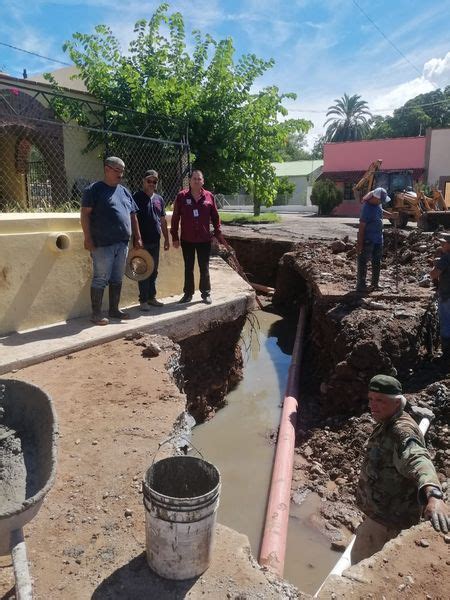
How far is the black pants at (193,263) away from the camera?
650 cm

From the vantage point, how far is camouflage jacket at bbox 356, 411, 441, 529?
289 centimetres

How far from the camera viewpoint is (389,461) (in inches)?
121

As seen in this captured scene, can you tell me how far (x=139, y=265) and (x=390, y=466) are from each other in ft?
13.7

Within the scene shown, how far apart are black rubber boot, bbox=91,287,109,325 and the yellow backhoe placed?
10.5 m

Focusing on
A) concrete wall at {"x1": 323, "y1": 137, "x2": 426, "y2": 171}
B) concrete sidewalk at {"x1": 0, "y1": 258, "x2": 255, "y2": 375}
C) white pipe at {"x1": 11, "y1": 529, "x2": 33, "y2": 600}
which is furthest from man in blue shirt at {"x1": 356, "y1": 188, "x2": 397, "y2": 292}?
concrete wall at {"x1": 323, "y1": 137, "x2": 426, "y2": 171}

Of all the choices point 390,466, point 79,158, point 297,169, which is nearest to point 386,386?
point 390,466

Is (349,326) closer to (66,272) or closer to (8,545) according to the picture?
(66,272)

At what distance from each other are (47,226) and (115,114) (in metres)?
5.99

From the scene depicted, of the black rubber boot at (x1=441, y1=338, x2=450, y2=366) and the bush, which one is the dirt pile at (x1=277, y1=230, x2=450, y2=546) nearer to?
the black rubber boot at (x1=441, y1=338, x2=450, y2=366)

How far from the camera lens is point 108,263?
5.53m

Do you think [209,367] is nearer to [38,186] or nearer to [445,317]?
[445,317]

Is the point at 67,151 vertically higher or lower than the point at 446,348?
higher

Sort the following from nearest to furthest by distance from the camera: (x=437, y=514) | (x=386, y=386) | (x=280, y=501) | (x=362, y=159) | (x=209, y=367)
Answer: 1. (x=437, y=514)
2. (x=386, y=386)
3. (x=280, y=501)
4. (x=209, y=367)
5. (x=362, y=159)

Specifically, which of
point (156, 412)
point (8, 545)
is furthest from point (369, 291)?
point (8, 545)
